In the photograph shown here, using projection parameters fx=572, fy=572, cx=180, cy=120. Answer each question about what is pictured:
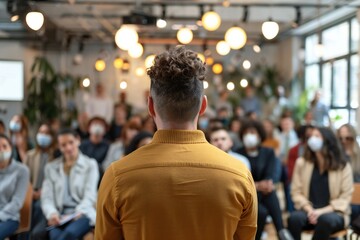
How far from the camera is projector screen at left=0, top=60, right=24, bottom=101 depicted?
13.2m

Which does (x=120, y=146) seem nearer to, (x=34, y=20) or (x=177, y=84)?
(x=34, y=20)

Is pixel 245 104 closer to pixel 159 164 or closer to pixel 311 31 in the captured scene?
pixel 311 31

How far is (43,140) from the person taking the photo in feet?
20.6

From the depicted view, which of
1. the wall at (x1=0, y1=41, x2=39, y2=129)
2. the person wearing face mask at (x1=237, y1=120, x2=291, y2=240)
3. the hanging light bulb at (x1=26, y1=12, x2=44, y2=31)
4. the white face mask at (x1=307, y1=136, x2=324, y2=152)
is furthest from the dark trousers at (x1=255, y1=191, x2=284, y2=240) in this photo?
the wall at (x1=0, y1=41, x2=39, y2=129)

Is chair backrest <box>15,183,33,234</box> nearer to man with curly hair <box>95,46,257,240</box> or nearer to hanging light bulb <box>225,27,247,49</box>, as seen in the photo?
hanging light bulb <box>225,27,247,49</box>

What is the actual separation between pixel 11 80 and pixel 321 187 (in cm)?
978

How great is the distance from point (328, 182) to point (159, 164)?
377 cm

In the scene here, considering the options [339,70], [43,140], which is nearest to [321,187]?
[43,140]

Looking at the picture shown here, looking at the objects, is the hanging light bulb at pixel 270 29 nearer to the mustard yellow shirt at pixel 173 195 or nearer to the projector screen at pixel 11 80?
the mustard yellow shirt at pixel 173 195

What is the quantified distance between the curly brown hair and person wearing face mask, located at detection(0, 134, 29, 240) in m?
3.22

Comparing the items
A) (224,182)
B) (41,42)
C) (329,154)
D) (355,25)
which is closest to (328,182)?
(329,154)

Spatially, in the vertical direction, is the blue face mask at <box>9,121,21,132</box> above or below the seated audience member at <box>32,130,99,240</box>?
above

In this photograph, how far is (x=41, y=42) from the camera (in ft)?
45.6

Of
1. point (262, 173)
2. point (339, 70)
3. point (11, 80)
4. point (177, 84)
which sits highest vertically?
point (339, 70)
